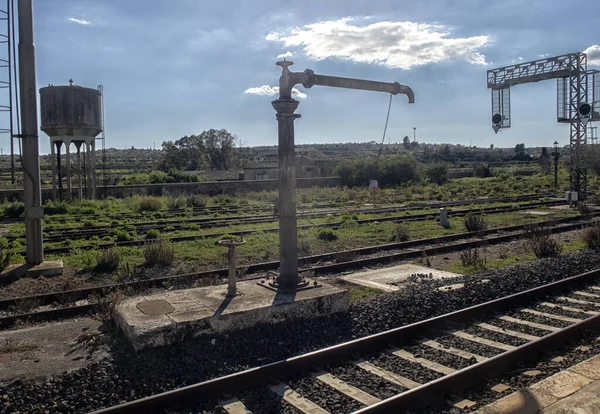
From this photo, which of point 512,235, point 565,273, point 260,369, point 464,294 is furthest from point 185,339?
point 512,235

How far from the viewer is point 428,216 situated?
22.7m

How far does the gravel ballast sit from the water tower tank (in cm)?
2745

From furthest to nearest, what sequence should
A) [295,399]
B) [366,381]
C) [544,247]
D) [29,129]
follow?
1. [544,247]
2. [29,129]
3. [366,381]
4. [295,399]

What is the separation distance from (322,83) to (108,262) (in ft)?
23.3

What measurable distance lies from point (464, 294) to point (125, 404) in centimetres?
594

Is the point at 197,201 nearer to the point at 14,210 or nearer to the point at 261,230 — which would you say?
the point at 14,210

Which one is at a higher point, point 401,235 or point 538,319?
point 401,235

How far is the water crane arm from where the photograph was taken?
24.9 feet

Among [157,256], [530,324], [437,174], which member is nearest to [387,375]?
[530,324]

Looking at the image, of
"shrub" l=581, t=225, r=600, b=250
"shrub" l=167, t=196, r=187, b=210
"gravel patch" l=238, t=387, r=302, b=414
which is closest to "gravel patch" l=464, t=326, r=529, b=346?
"gravel patch" l=238, t=387, r=302, b=414

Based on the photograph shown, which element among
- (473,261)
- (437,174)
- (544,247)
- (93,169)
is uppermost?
(93,169)

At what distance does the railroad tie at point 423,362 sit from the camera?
19.3 ft

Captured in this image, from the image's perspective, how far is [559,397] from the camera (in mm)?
5129

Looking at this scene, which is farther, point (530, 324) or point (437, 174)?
point (437, 174)
